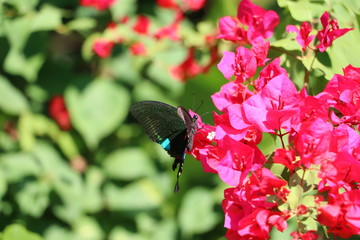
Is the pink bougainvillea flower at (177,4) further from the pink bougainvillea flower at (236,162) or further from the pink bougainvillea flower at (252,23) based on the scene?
the pink bougainvillea flower at (236,162)

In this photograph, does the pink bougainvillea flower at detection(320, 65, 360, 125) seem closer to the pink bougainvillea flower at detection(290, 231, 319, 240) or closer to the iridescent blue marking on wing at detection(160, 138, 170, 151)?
the pink bougainvillea flower at detection(290, 231, 319, 240)

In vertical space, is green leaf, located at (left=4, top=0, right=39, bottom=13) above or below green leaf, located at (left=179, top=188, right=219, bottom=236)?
above

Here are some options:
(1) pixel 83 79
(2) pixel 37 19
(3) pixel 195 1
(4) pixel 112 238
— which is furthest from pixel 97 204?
(3) pixel 195 1

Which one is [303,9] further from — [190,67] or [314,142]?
[190,67]

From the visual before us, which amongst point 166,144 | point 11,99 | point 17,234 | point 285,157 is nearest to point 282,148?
point 285,157

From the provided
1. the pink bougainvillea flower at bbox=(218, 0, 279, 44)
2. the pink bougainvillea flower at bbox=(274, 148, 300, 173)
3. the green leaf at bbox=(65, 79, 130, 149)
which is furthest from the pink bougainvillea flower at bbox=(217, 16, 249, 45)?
the green leaf at bbox=(65, 79, 130, 149)

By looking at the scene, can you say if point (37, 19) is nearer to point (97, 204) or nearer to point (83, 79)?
point (83, 79)

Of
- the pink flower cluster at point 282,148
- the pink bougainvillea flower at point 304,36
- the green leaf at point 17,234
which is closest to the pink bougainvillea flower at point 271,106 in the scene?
the pink flower cluster at point 282,148
